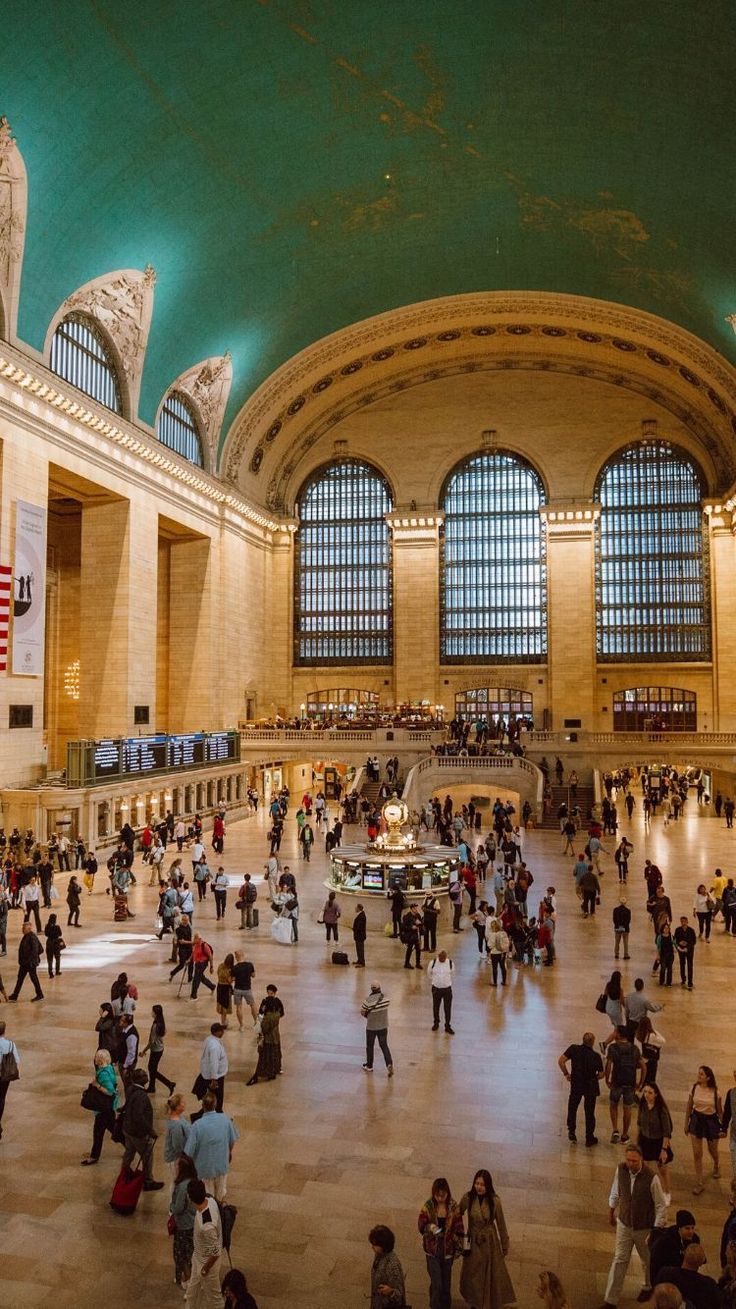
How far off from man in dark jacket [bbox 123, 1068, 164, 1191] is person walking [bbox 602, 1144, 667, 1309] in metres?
3.27

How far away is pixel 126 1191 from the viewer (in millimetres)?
6445

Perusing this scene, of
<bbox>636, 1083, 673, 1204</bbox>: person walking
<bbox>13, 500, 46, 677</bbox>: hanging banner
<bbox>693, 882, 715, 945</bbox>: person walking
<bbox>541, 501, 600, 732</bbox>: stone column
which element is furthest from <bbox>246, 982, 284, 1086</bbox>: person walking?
<bbox>541, 501, 600, 732</bbox>: stone column

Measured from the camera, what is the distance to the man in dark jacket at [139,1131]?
6516 millimetres

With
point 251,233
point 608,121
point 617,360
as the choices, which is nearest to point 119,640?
point 251,233

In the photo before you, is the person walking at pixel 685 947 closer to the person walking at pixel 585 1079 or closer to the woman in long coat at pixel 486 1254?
the person walking at pixel 585 1079

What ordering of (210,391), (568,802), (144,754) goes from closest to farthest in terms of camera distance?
1. (144,754)
2. (568,802)
3. (210,391)

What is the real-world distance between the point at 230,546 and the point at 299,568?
6863 millimetres

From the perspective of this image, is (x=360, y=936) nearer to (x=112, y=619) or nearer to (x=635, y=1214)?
(x=635, y=1214)

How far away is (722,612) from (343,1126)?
35363 mm

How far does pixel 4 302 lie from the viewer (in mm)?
22047

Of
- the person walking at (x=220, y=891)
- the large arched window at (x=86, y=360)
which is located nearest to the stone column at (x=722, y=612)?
the large arched window at (x=86, y=360)

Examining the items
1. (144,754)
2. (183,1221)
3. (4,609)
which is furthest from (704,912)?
(4,609)

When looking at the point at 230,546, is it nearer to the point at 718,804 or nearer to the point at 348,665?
the point at 348,665

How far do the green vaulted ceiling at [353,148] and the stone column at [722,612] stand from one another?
8771 mm
